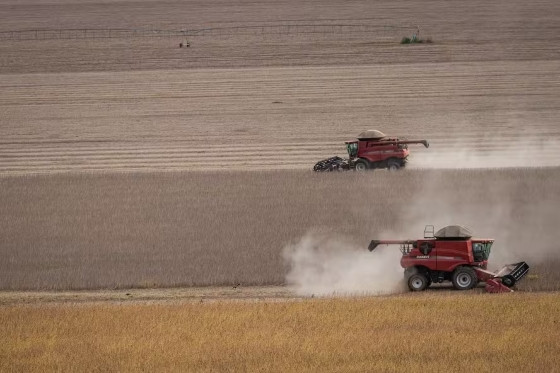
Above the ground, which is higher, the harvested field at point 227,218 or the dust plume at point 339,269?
the harvested field at point 227,218

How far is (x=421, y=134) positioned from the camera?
4497 centimetres

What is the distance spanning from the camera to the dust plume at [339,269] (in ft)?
→ 76.1

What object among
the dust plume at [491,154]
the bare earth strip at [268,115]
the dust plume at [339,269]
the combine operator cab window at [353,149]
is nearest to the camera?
the dust plume at [339,269]

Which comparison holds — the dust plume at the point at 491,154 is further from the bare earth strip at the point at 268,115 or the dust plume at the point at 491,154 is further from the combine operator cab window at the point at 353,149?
the combine operator cab window at the point at 353,149

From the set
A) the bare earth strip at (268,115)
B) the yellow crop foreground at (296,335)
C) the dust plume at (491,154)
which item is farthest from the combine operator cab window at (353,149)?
the yellow crop foreground at (296,335)

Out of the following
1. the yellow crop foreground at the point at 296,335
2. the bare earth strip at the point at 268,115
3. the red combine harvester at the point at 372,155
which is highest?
the bare earth strip at the point at 268,115

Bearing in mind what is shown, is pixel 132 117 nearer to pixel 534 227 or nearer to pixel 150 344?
pixel 534 227

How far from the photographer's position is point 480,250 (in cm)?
2188

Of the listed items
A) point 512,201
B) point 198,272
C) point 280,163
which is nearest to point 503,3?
point 280,163

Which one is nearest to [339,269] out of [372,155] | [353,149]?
[372,155]

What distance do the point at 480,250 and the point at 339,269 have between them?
3.74 metres

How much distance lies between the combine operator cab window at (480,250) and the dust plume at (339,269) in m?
1.77

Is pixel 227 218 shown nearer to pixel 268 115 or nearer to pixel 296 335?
pixel 296 335

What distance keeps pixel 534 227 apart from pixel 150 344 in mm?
12464
